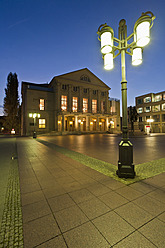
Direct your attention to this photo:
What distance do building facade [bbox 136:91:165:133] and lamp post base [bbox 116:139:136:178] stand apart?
4347 cm

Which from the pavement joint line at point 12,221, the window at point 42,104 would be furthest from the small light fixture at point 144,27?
the window at point 42,104

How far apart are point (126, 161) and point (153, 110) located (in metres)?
53.6

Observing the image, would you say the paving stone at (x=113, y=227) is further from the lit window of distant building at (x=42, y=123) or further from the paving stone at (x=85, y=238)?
the lit window of distant building at (x=42, y=123)

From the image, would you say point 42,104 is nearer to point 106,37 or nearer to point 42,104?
point 42,104

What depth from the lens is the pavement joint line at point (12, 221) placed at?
1.63 meters

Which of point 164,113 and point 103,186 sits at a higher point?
point 164,113

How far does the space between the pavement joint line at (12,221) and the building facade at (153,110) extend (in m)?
45.9

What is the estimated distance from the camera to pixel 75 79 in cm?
3431

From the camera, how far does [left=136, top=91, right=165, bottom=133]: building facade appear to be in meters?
44.9

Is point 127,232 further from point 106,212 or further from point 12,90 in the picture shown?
point 12,90

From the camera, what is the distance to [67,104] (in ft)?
109

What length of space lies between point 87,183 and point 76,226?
5.16ft

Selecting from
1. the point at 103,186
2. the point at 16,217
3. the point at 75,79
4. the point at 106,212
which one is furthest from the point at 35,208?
the point at 75,79

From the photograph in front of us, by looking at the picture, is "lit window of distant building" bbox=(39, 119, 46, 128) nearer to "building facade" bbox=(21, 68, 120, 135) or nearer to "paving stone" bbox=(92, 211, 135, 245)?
"building facade" bbox=(21, 68, 120, 135)
